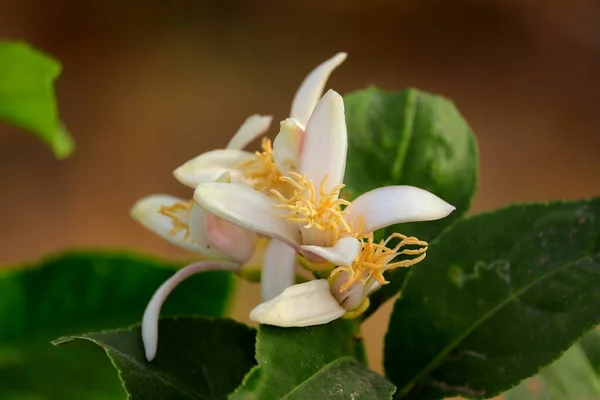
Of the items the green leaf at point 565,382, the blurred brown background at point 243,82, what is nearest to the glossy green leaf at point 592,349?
the green leaf at point 565,382

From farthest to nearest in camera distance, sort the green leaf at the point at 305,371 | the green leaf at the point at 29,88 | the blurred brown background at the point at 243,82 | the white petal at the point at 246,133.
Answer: the blurred brown background at the point at 243,82
the green leaf at the point at 29,88
the white petal at the point at 246,133
the green leaf at the point at 305,371

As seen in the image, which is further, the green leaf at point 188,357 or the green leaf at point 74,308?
the green leaf at point 74,308

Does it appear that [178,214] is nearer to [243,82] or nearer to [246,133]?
[246,133]

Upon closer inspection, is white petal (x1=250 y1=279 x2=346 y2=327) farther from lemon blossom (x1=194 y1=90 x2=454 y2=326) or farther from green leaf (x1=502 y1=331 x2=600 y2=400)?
green leaf (x1=502 y1=331 x2=600 y2=400)

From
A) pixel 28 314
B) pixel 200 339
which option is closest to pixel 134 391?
pixel 200 339

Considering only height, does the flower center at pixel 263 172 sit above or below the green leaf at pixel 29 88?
above

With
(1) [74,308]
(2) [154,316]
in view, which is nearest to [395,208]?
(2) [154,316]

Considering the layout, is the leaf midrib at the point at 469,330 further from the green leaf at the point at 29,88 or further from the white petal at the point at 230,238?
the green leaf at the point at 29,88

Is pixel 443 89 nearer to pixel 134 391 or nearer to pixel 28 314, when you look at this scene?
pixel 28 314
